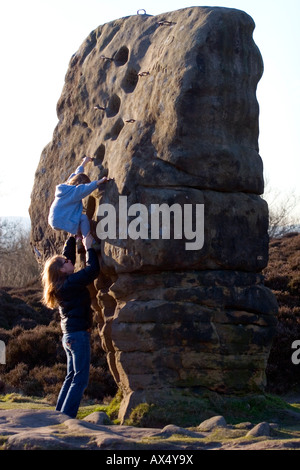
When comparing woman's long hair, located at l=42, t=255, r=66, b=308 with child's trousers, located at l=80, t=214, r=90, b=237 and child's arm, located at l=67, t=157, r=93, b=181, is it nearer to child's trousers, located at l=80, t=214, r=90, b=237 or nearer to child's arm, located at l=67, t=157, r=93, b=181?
child's trousers, located at l=80, t=214, r=90, b=237

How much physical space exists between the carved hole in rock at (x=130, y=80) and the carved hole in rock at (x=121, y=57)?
0.36 m

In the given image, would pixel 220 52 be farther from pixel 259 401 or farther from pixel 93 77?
pixel 259 401

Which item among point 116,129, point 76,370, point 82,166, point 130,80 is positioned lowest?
point 76,370

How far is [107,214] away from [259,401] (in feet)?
9.26

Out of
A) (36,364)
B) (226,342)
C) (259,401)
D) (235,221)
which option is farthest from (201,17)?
(36,364)

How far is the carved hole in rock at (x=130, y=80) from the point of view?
1027 centimetres

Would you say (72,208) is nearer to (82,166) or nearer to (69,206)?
(69,206)

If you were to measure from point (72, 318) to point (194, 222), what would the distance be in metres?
1.75

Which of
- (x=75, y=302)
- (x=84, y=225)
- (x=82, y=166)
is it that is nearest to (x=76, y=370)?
(x=75, y=302)

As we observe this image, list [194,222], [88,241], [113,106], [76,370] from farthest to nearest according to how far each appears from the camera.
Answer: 1. [113,106]
2. [88,241]
3. [194,222]
4. [76,370]

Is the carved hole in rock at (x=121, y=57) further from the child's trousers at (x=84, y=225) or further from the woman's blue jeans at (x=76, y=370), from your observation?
the woman's blue jeans at (x=76, y=370)

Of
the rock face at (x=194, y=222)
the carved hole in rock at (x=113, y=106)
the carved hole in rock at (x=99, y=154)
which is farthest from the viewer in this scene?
the carved hole in rock at (x=113, y=106)

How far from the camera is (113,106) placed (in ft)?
34.9

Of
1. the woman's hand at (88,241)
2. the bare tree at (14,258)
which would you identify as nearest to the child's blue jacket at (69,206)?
the woman's hand at (88,241)
